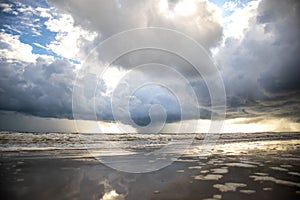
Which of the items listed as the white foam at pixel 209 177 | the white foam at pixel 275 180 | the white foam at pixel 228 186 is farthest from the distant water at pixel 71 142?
the white foam at pixel 228 186

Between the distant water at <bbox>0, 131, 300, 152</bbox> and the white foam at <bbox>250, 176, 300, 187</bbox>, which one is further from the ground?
the white foam at <bbox>250, 176, 300, 187</bbox>

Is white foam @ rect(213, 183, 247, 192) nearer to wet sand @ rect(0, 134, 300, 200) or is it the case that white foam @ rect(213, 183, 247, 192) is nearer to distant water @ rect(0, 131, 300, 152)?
wet sand @ rect(0, 134, 300, 200)

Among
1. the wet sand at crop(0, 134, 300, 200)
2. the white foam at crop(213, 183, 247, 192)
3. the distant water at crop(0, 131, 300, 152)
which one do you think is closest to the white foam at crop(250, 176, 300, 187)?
the wet sand at crop(0, 134, 300, 200)

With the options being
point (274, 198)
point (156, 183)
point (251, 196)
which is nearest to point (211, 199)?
point (251, 196)

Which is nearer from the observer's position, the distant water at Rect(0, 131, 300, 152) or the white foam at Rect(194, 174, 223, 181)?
the white foam at Rect(194, 174, 223, 181)

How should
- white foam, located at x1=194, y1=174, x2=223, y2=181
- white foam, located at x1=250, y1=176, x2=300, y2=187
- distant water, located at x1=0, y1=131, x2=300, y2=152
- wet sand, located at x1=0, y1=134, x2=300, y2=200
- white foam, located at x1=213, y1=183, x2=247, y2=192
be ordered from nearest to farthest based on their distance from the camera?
1. wet sand, located at x1=0, y1=134, x2=300, y2=200
2. white foam, located at x1=213, y1=183, x2=247, y2=192
3. white foam, located at x1=250, y1=176, x2=300, y2=187
4. white foam, located at x1=194, y1=174, x2=223, y2=181
5. distant water, located at x1=0, y1=131, x2=300, y2=152

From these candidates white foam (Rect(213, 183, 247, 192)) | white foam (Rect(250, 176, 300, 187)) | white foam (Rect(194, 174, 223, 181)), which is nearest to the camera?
white foam (Rect(213, 183, 247, 192))

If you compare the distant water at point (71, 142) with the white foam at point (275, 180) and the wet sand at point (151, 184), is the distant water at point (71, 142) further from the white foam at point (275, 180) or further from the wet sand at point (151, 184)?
the white foam at point (275, 180)

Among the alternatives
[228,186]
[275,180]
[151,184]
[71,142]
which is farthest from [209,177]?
[71,142]

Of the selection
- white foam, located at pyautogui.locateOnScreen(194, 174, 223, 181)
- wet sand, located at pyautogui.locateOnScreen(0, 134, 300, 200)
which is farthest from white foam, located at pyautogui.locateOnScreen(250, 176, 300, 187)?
white foam, located at pyautogui.locateOnScreen(194, 174, 223, 181)

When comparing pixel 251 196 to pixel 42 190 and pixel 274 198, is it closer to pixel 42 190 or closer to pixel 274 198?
pixel 274 198

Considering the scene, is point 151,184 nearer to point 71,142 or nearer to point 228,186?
point 228,186

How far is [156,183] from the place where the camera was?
6.91 m

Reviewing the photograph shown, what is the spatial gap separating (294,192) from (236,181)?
5.61ft
